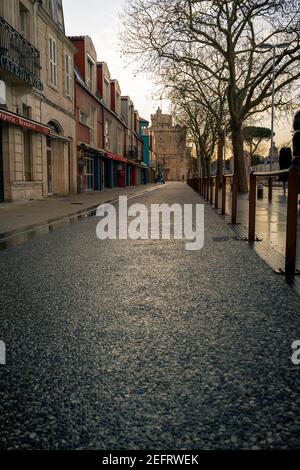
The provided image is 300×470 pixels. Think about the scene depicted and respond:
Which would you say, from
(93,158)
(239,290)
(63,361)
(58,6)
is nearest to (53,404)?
(63,361)

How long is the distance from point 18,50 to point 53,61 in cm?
569

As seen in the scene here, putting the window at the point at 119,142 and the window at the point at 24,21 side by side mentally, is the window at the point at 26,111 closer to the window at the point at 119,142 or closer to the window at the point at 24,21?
the window at the point at 24,21

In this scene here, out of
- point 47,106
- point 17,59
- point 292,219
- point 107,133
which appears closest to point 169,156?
point 107,133

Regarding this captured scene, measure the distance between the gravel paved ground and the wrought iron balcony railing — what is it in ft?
41.6

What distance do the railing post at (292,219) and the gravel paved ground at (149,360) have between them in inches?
8.9

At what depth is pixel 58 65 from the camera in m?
21.9

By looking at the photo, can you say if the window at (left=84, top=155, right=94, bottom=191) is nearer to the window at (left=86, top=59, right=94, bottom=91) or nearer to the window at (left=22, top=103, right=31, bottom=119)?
the window at (left=86, top=59, right=94, bottom=91)

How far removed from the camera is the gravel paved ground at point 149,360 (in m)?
1.60

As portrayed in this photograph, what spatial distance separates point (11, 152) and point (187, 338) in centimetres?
1466

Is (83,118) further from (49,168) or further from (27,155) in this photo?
(27,155)

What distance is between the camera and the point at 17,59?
15.8 meters

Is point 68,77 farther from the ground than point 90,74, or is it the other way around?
point 90,74

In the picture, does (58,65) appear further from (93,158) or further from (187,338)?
(187,338)

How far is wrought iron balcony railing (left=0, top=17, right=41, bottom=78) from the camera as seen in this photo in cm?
1445
